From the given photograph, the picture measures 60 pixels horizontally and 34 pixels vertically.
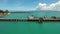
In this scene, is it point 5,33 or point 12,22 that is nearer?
point 5,33

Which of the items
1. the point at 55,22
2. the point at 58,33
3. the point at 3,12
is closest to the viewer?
the point at 58,33

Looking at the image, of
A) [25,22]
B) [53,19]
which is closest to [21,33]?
[25,22]

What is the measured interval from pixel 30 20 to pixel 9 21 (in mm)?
2690

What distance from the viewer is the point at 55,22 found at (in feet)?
70.1

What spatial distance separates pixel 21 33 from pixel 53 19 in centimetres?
763

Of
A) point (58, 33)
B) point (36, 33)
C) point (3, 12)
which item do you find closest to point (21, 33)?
point (36, 33)

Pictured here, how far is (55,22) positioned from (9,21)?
5821 millimetres

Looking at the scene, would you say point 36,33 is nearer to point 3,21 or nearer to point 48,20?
point 48,20

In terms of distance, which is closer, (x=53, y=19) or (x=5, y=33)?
(x=5, y=33)

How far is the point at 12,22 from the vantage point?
71.3 feet

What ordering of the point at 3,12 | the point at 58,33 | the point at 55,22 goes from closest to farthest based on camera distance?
the point at 58,33, the point at 55,22, the point at 3,12

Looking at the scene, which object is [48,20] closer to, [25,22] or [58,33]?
[25,22]

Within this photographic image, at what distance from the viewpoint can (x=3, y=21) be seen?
2242cm

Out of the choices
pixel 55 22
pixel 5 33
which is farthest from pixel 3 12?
pixel 5 33
